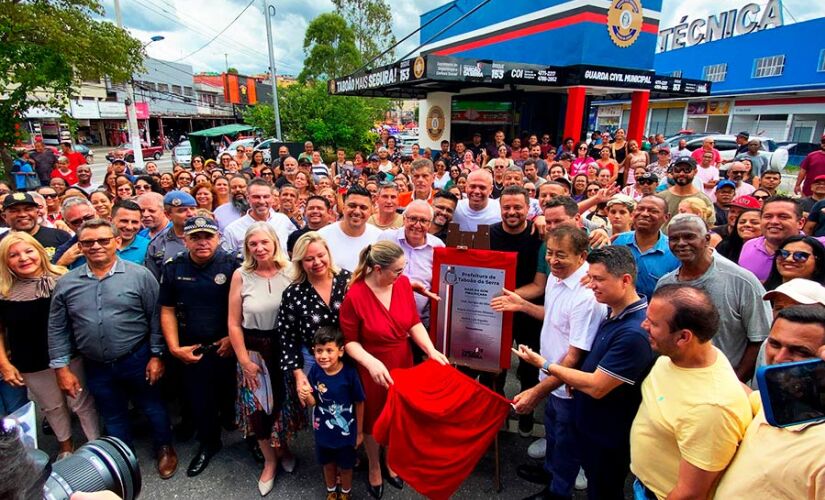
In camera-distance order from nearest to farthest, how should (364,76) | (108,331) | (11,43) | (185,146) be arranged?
(108,331)
(11,43)
(364,76)
(185,146)

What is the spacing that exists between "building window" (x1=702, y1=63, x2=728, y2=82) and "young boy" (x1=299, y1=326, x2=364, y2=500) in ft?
138

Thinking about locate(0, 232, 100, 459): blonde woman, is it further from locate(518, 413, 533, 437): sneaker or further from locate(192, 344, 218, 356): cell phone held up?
locate(518, 413, 533, 437): sneaker

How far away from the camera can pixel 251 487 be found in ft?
10.6

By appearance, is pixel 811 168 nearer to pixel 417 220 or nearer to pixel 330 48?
pixel 417 220

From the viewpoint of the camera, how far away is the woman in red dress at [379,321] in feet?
9.08

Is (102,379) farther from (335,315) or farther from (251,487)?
(335,315)

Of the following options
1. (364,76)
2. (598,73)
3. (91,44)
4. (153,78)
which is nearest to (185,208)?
(91,44)

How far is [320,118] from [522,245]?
58.5 ft

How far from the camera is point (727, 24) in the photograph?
121ft

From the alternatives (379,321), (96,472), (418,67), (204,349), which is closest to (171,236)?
(204,349)

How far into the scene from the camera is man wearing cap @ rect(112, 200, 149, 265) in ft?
13.0

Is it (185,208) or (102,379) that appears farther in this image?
(185,208)

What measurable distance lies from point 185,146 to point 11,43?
68.1 feet

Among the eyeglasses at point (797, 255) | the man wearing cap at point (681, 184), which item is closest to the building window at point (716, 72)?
the man wearing cap at point (681, 184)
